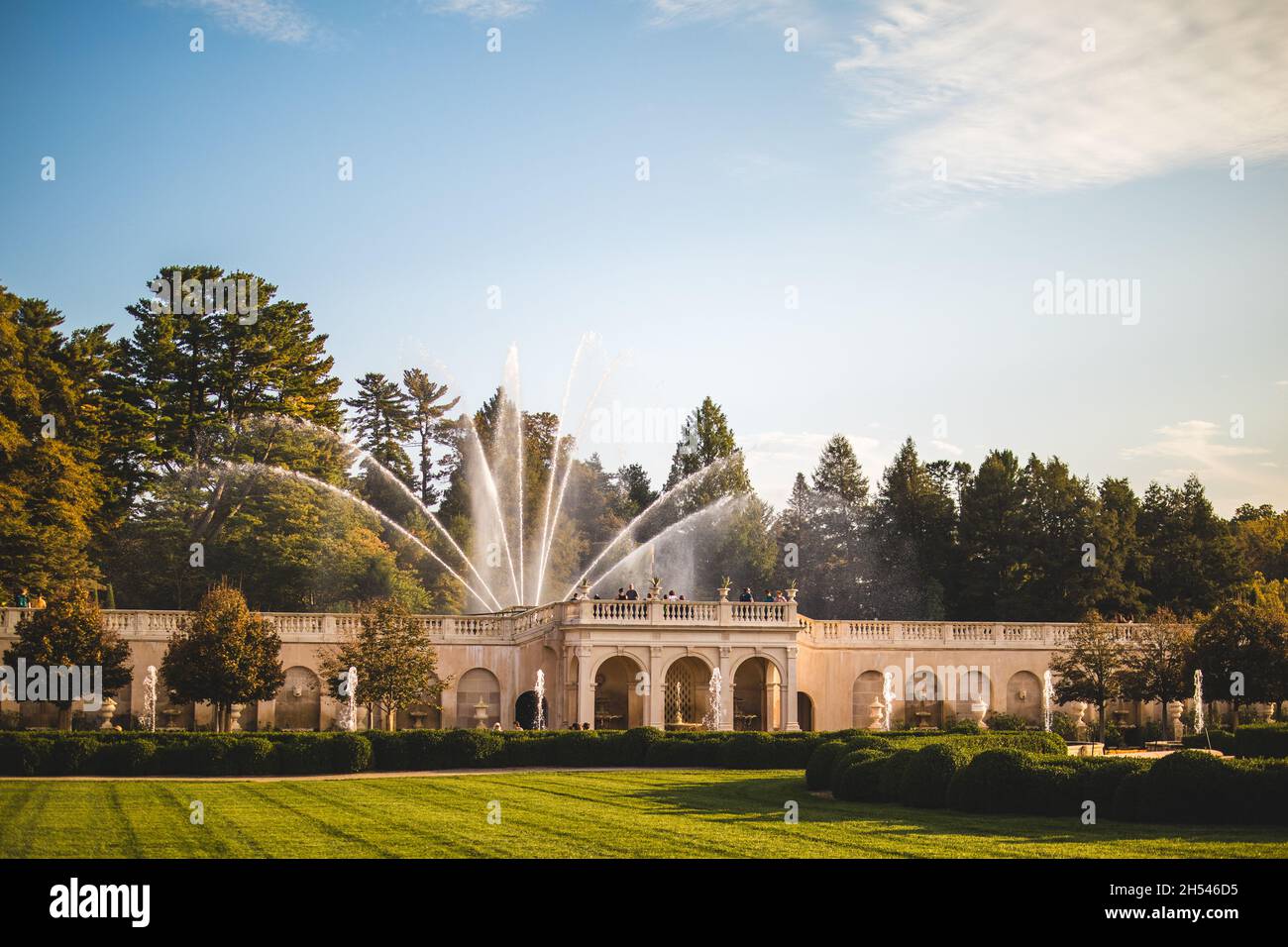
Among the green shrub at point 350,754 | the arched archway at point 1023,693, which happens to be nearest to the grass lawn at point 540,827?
the green shrub at point 350,754

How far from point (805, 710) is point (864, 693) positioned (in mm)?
2320

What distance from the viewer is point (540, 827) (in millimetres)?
22641

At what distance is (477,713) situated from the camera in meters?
55.6

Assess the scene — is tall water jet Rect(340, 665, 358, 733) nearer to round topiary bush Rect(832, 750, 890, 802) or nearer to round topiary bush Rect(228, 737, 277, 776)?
round topiary bush Rect(228, 737, 277, 776)

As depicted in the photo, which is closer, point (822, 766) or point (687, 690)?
point (822, 766)

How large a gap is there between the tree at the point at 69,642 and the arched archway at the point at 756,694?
821 inches

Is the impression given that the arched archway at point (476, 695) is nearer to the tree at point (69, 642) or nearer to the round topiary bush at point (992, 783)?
the tree at point (69, 642)

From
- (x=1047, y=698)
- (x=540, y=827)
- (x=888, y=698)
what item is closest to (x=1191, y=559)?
(x=1047, y=698)

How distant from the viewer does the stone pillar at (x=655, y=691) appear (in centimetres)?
5156

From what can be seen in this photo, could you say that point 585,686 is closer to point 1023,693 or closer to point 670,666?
point 670,666

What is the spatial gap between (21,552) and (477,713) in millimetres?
18316
